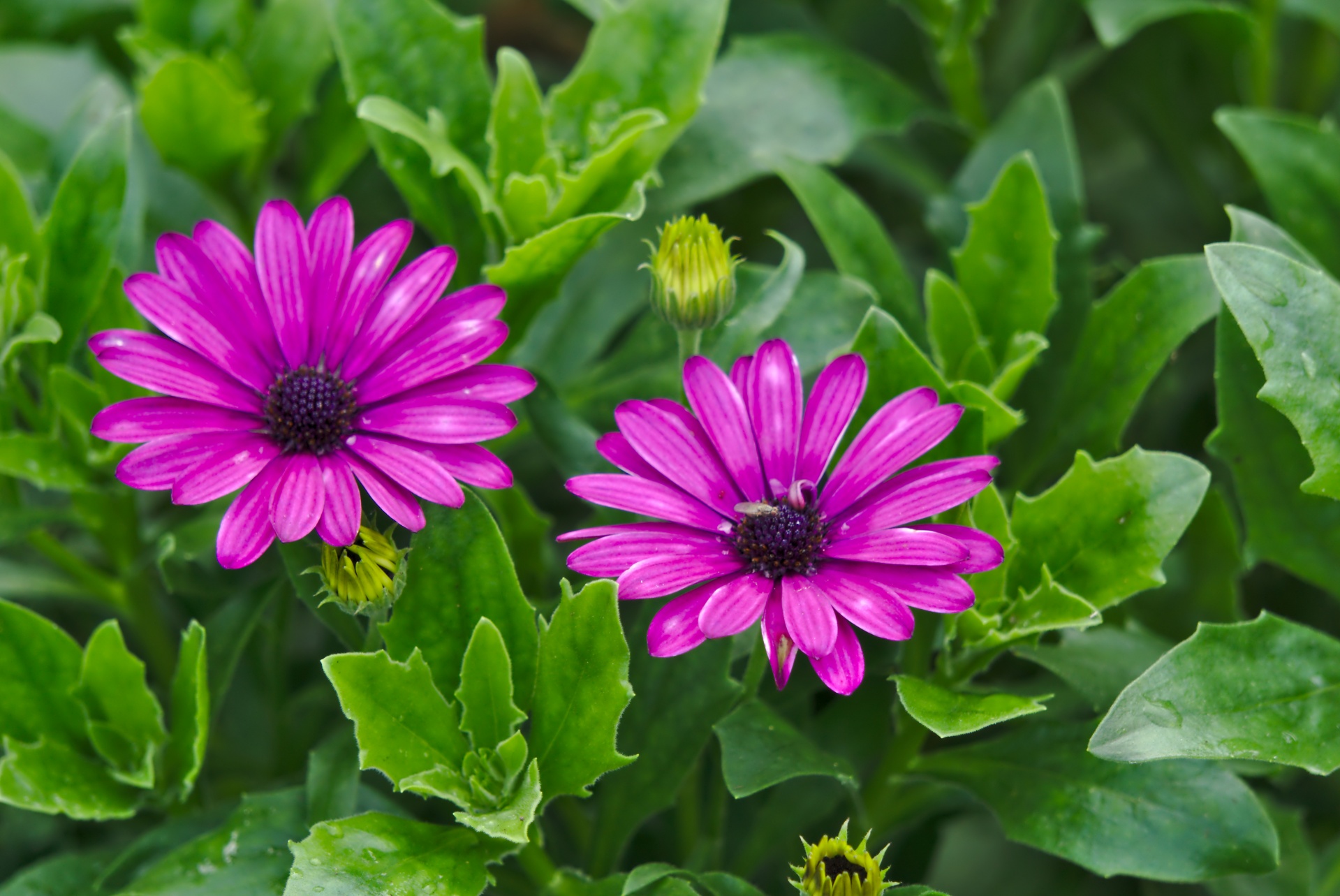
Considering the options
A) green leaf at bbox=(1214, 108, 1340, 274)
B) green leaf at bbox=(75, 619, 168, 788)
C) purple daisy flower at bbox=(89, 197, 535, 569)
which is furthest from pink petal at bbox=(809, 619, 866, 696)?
green leaf at bbox=(1214, 108, 1340, 274)

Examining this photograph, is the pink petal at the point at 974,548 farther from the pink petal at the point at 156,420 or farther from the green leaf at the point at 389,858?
the pink petal at the point at 156,420

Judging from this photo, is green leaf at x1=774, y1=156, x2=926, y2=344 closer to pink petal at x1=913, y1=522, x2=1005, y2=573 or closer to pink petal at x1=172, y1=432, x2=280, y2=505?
pink petal at x1=913, y1=522, x2=1005, y2=573

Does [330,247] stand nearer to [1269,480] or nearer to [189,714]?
[189,714]

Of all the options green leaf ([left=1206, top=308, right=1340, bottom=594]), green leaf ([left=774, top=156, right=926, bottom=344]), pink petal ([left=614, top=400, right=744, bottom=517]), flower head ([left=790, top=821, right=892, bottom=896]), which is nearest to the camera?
flower head ([left=790, top=821, right=892, bottom=896])

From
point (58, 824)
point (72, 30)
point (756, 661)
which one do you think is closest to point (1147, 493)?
point (756, 661)

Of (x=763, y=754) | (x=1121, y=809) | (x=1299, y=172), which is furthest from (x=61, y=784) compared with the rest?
(x=1299, y=172)

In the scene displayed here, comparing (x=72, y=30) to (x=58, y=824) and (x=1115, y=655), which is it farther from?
(x=1115, y=655)
